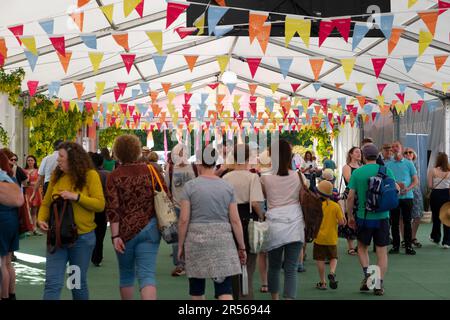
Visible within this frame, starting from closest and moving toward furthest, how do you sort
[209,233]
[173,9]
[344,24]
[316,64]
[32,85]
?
1. [209,233]
2. [173,9]
3. [344,24]
4. [316,64]
5. [32,85]

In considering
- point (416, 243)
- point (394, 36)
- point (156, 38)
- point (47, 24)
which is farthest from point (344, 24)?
point (416, 243)

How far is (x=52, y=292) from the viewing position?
533 cm

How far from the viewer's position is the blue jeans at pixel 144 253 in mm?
5426

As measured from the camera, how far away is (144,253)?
5.43 m

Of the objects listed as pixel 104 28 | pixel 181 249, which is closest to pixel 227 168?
pixel 181 249

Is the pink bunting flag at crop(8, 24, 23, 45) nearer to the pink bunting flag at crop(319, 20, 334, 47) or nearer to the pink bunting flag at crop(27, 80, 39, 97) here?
the pink bunting flag at crop(319, 20, 334, 47)

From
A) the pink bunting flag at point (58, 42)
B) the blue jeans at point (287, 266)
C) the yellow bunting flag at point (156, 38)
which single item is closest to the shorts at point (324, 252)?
the blue jeans at point (287, 266)

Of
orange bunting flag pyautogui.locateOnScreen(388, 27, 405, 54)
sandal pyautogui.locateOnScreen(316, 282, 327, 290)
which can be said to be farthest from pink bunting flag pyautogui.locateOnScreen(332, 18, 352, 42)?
sandal pyautogui.locateOnScreen(316, 282, 327, 290)

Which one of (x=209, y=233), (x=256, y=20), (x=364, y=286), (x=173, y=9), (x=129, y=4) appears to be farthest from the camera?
(x=256, y=20)

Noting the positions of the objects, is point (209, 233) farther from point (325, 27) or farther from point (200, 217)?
point (325, 27)

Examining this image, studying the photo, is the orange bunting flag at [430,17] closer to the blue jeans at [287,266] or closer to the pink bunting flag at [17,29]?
the blue jeans at [287,266]

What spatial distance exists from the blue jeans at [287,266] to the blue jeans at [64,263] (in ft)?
5.42

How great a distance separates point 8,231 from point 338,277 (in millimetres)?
4072

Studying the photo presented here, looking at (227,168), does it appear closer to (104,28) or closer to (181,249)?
(181,249)
